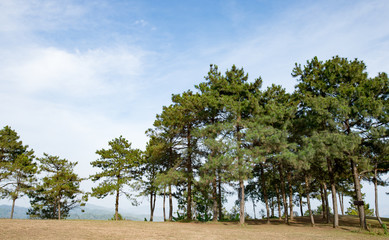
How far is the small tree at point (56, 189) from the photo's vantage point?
29922 millimetres

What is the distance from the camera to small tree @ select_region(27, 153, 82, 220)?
98.2 feet

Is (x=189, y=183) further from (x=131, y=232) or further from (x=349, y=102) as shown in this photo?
(x=349, y=102)

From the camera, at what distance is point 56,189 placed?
29719 mm

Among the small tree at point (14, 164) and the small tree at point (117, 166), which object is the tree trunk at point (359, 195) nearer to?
the small tree at point (117, 166)

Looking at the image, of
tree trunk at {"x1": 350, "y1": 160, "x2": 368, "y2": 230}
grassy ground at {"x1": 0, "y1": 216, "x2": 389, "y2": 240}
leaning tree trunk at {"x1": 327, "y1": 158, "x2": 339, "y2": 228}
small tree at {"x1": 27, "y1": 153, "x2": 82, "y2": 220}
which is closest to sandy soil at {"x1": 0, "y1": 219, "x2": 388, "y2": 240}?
grassy ground at {"x1": 0, "y1": 216, "x2": 389, "y2": 240}

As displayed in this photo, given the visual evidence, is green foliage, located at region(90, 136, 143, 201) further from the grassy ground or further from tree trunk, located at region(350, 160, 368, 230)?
tree trunk, located at region(350, 160, 368, 230)

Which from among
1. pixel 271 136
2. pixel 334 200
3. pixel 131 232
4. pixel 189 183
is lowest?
pixel 131 232

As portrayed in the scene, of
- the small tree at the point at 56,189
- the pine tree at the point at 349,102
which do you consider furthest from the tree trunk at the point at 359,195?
the small tree at the point at 56,189

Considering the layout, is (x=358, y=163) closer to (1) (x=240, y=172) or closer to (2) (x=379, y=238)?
(2) (x=379, y=238)

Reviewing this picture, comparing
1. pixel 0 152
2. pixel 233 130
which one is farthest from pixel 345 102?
pixel 0 152

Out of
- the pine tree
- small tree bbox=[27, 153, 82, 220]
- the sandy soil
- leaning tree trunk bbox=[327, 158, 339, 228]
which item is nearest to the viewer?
the sandy soil

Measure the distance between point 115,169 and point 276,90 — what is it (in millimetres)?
19488

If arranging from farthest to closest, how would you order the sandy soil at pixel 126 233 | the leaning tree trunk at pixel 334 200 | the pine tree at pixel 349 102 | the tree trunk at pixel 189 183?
the tree trunk at pixel 189 183
the leaning tree trunk at pixel 334 200
the pine tree at pixel 349 102
the sandy soil at pixel 126 233

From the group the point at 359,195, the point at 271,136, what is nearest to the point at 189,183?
the point at 271,136
